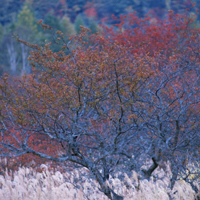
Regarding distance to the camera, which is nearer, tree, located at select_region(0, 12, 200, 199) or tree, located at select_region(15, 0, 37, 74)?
tree, located at select_region(0, 12, 200, 199)

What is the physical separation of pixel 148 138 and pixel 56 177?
8.67 ft

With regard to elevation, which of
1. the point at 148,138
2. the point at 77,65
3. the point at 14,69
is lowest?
the point at 14,69

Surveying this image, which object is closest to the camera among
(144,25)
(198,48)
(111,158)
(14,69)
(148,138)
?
(111,158)

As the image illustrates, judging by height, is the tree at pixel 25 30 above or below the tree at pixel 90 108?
below

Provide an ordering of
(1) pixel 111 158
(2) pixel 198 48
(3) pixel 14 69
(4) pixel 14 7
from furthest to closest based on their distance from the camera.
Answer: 1. (4) pixel 14 7
2. (3) pixel 14 69
3. (2) pixel 198 48
4. (1) pixel 111 158

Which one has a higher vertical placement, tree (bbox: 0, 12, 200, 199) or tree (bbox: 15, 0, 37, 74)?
tree (bbox: 0, 12, 200, 199)

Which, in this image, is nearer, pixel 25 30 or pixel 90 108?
pixel 90 108

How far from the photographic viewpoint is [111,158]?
7.80 metres

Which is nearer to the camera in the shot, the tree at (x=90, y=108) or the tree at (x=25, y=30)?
the tree at (x=90, y=108)

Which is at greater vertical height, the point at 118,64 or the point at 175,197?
the point at 118,64

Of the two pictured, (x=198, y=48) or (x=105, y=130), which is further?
(x=198, y=48)

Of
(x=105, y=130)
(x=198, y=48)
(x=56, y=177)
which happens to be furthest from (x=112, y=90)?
(x=198, y=48)

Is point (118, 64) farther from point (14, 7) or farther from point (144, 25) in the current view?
point (14, 7)

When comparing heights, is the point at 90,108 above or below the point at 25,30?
above
